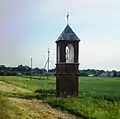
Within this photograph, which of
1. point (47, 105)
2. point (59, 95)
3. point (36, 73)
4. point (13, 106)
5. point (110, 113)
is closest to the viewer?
point (13, 106)

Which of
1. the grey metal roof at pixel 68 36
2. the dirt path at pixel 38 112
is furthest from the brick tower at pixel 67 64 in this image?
the dirt path at pixel 38 112

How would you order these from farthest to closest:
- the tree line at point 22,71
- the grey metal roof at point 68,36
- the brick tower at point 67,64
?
the tree line at point 22,71 → the grey metal roof at point 68,36 → the brick tower at point 67,64

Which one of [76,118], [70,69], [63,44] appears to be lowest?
[76,118]

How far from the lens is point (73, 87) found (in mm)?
19016

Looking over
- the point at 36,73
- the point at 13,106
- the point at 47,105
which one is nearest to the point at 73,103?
the point at 47,105

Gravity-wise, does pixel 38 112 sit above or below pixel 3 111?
below

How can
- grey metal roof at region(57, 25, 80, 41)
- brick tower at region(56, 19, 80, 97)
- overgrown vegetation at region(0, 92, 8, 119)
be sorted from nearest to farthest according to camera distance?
overgrown vegetation at region(0, 92, 8, 119) < brick tower at region(56, 19, 80, 97) < grey metal roof at region(57, 25, 80, 41)

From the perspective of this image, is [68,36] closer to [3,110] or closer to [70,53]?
[70,53]

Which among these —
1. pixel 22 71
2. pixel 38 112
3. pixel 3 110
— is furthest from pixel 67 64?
pixel 22 71

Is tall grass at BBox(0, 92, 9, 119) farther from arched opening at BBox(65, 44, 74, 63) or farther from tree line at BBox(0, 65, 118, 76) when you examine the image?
tree line at BBox(0, 65, 118, 76)

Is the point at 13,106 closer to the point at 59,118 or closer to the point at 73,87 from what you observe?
the point at 59,118

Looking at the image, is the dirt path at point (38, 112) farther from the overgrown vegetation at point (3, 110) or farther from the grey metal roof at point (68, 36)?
the grey metal roof at point (68, 36)

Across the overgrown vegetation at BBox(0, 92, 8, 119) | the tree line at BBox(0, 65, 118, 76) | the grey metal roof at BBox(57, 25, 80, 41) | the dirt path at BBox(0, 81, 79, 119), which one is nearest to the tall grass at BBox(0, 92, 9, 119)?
the overgrown vegetation at BBox(0, 92, 8, 119)

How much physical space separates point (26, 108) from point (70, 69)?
5.37 meters
